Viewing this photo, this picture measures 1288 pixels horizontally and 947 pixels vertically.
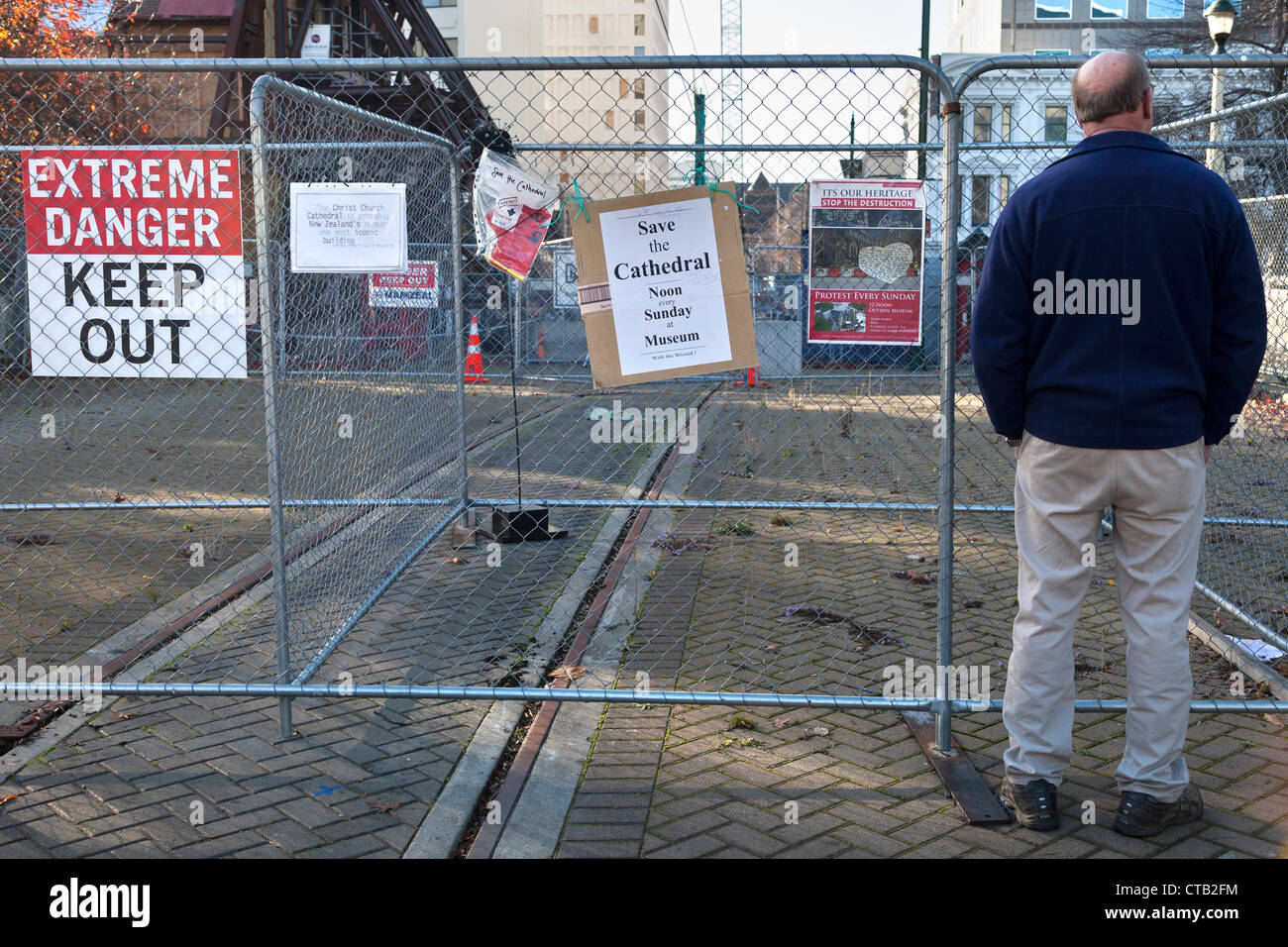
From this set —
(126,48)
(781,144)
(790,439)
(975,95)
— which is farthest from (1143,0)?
(781,144)

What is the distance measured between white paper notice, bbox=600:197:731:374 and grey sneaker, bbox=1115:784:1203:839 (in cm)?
208

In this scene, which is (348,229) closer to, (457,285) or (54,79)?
(457,285)

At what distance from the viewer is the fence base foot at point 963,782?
3.63m

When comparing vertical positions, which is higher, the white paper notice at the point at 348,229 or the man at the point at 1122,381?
the white paper notice at the point at 348,229

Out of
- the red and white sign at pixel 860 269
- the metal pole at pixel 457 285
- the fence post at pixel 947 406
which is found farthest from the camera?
the metal pole at pixel 457 285

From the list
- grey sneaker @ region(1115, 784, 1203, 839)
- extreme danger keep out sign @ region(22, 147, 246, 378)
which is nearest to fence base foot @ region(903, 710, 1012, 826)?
grey sneaker @ region(1115, 784, 1203, 839)

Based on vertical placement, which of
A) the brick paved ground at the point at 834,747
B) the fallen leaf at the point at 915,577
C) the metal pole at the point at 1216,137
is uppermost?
the metal pole at the point at 1216,137

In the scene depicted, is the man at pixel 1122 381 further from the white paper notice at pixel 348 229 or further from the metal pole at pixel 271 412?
→ the metal pole at pixel 271 412

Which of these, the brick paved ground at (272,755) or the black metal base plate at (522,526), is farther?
the black metal base plate at (522,526)

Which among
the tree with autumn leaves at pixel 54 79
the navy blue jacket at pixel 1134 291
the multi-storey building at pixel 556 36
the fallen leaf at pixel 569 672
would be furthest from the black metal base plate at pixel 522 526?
the multi-storey building at pixel 556 36

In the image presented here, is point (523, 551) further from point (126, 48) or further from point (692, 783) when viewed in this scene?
point (126, 48)

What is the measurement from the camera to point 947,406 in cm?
402

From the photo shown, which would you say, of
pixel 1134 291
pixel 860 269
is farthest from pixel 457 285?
pixel 1134 291

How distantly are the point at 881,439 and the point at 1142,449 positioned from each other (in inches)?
409
